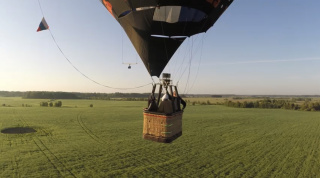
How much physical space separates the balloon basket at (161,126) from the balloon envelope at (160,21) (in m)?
2.71

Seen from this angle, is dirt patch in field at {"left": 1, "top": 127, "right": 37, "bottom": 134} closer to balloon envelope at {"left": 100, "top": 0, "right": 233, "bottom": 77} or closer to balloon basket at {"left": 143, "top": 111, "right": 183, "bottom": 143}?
balloon envelope at {"left": 100, "top": 0, "right": 233, "bottom": 77}

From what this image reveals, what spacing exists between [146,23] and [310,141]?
2094 centimetres

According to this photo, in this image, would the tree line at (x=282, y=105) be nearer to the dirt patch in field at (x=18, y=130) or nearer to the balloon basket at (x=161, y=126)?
the dirt patch in field at (x=18, y=130)

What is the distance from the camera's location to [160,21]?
7879 mm

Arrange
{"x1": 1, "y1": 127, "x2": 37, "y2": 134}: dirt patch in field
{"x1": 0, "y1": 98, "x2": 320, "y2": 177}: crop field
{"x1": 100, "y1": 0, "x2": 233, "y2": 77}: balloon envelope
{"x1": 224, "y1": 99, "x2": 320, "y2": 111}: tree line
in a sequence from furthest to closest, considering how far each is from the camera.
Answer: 1. {"x1": 224, "y1": 99, "x2": 320, "y2": 111}: tree line
2. {"x1": 1, "y1": 127, "x2": 37, "y2": 134}: dirt patch in field
3. {"x1": 0, "y1": 98, "x2": 320, "y2": 177}: crop field
4. {"x1": 100, "y1": 0, "x2": 233, "y2": 77}: balloon envelope

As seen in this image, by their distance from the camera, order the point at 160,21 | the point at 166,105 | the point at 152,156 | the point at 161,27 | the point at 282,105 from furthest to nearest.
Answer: the point at 282,105 → the point at 152,156 → the point at 161,27 → the point at 160,21 → the point at 166,105

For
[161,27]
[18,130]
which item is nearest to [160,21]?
[161,27]

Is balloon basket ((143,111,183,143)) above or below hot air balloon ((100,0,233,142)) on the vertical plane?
below

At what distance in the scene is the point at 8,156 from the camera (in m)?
14.2

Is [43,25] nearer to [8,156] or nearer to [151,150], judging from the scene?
[8,156]

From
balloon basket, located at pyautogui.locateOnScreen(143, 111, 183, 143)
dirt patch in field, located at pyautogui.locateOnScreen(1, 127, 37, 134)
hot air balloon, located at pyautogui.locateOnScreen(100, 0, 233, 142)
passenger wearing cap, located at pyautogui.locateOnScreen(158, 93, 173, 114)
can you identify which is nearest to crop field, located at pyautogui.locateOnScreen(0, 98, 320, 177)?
dirt patch in field, located at pyautogui.locateOnScreen(1, 127, 37, 134)

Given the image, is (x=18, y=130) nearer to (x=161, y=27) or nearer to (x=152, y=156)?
(x=152, y=156)

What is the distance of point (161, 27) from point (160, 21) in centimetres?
35

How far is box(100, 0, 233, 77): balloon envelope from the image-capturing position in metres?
7.51
